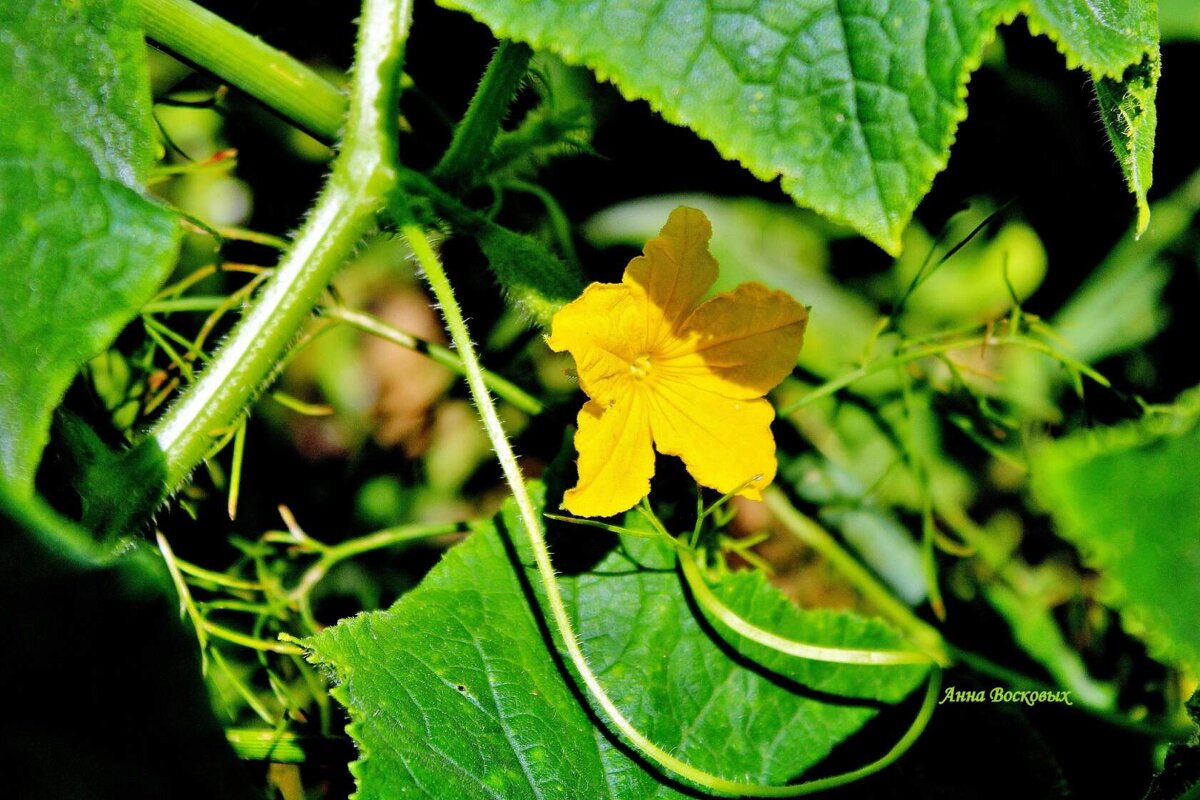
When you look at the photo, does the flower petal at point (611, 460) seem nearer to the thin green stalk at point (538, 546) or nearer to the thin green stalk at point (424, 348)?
the thin green stalk at point (538, 546)

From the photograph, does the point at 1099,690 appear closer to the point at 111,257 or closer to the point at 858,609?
the point at 858,609

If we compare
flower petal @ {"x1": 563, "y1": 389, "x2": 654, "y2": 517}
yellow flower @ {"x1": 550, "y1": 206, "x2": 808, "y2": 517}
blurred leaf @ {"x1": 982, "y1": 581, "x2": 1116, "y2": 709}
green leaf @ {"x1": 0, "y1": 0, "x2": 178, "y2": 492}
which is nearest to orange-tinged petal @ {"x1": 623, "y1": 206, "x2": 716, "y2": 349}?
yellow flower @ {"x1": 550, "y1": 206, "x2": 808, "y2": 517}

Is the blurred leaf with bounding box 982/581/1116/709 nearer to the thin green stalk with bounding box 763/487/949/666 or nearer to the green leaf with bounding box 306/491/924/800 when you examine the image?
the thin green stalk with bounding box 763/487/949/666

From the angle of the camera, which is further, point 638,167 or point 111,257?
point 638,167

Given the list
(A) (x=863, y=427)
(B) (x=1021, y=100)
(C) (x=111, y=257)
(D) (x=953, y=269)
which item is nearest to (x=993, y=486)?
(A) (x=863, y=427)

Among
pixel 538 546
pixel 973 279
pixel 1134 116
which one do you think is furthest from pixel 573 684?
pixel 973 279
